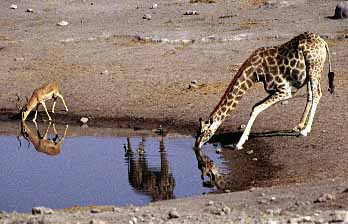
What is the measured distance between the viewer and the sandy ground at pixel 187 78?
13.7 m

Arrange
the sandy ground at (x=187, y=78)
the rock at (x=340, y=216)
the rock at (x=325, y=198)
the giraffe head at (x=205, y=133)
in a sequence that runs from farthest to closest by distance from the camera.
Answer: the giraffe head at (x=205, y=133) < the sandy ground at (x=187, y=78) < the rock at (x=325, y=198) < the rock at (x=340, y=216)

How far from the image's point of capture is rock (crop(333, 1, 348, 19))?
30.2 metres

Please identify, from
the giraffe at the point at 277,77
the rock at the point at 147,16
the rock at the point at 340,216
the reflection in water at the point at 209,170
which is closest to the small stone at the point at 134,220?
the rock at the point at 340,216

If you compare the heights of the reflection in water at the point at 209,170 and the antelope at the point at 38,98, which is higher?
the antelope at the point at 38,98

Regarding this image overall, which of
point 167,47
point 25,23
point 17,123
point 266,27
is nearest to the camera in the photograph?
point 17,123

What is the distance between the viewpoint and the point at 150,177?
16828 mm

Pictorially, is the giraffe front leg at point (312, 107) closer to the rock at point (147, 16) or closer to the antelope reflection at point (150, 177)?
the antelope reflection at point (150, 177)

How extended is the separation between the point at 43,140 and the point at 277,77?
467 cm

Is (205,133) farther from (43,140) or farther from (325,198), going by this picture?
(325,198)

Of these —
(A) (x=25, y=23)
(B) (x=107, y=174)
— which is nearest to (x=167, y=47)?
(A) (x=25, y=23)

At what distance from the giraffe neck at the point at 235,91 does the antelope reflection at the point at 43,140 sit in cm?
291

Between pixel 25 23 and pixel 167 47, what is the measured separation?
21.8 feet

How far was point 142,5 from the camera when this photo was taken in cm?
3469

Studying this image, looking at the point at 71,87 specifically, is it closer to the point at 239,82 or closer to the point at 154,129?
the point at 154,129
